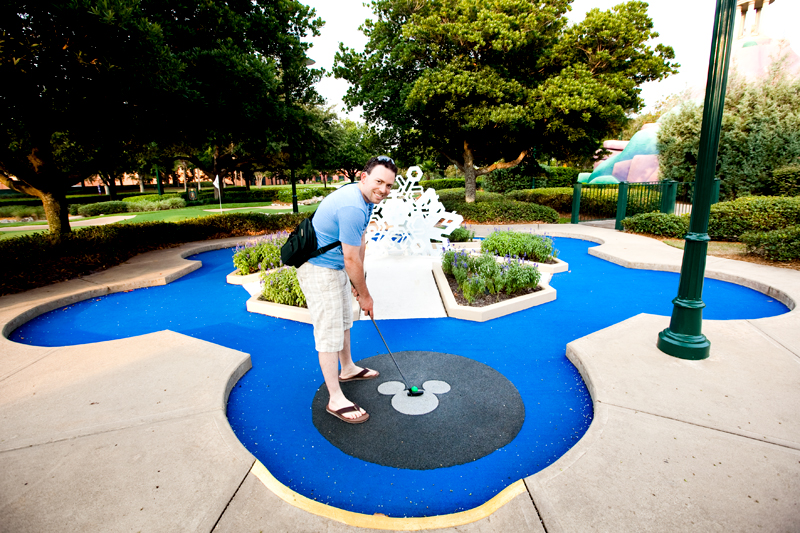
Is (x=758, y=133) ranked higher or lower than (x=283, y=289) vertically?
higher

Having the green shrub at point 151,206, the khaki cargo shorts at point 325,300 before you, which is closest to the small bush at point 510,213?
the khaki cargo shorts at point 325,300

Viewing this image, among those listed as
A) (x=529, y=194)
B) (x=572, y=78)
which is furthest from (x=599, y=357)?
(x=529, y=194)

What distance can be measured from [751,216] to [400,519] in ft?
45.6

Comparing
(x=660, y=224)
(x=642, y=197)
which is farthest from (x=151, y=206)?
(x=660, y=224)

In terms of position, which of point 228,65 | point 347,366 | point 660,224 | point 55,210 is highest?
point 228,65

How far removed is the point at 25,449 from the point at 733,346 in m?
6.07

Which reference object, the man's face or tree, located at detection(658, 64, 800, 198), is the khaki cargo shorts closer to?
the man's face

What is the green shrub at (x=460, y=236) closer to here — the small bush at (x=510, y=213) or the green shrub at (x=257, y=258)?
the green shrub at (x=257, y=258)

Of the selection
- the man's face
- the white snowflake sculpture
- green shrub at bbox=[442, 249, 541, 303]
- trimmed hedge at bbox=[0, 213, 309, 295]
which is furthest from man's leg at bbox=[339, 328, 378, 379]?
trimmed hedge at bbox=[0, 213, 309, 295]

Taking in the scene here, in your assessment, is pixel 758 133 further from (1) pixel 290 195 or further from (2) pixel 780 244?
(1) pixel 290 195

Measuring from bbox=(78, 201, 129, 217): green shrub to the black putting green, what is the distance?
28239 mm

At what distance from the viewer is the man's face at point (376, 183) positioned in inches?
111

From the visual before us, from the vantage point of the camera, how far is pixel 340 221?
9.05 feet

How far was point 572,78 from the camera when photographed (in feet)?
45.2
